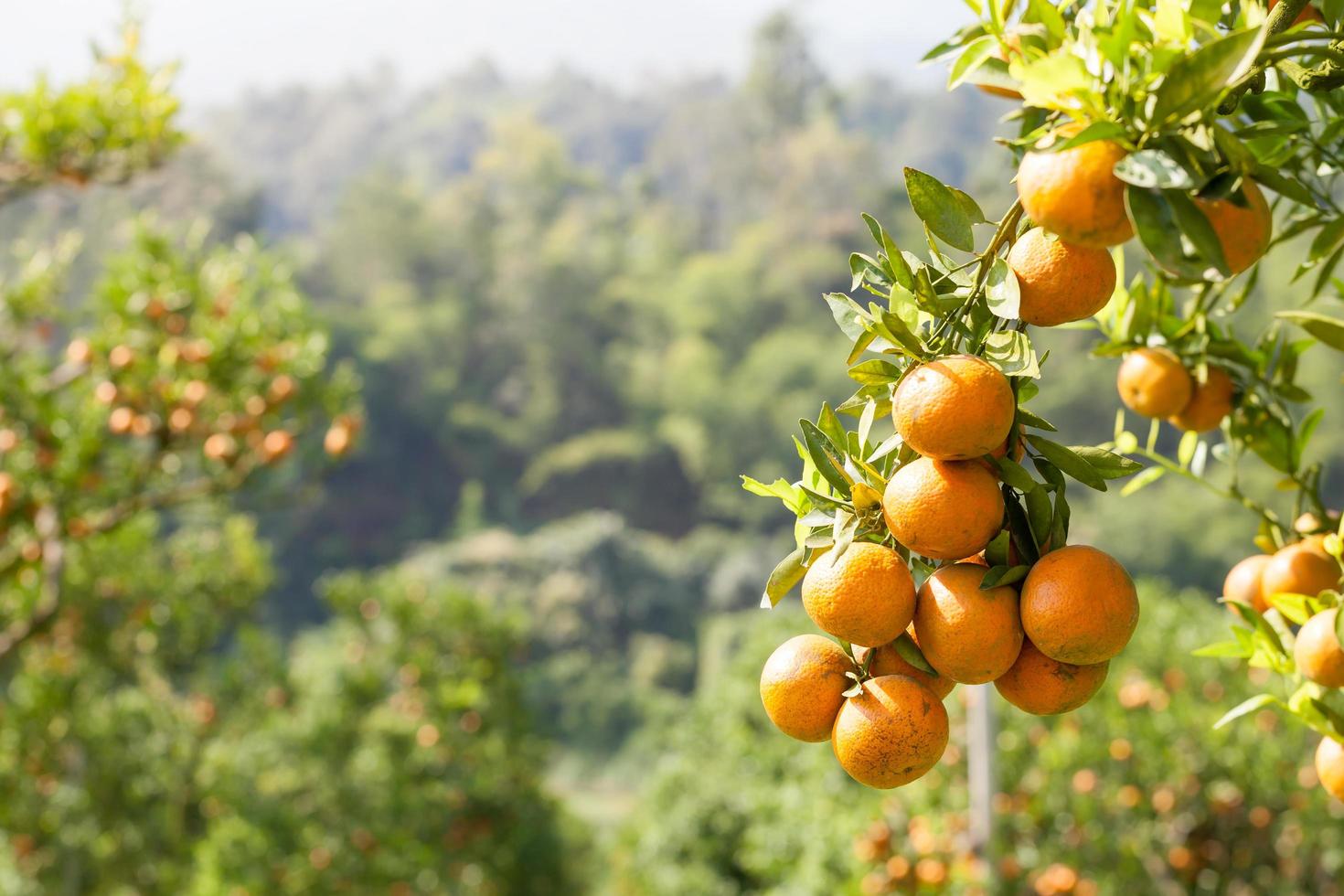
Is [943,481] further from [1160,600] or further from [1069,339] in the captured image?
[1069,339]

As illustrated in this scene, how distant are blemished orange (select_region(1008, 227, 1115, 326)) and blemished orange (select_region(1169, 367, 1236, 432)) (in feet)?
1.20

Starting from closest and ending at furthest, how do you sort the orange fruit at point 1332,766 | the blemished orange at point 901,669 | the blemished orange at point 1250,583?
the blemished orange at point 901,669 → the orange fruit at point 1332,766 → the blemished orange at point 1250,583

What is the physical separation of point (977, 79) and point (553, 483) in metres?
23.0

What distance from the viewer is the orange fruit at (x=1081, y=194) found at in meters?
0.39

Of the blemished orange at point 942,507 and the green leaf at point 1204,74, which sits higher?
the green leaf at point 1204,74

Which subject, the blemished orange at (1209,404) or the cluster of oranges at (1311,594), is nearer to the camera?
the cluster of oranges at (1311,594)

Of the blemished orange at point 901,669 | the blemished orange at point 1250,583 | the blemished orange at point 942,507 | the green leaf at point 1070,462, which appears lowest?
the blemished orange at point 1250,583

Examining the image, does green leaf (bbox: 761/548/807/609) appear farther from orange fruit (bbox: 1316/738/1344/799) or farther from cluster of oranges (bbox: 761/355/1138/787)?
orange fruit (bbox: 1316/738/1344/799)

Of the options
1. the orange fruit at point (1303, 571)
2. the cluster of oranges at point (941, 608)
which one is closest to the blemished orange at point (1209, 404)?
the orange fruit at point (1303, 571)

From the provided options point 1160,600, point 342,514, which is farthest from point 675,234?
point 1160,600

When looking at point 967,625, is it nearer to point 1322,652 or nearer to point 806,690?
point 806,690

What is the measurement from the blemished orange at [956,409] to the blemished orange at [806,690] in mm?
112

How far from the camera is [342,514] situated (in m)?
22.1

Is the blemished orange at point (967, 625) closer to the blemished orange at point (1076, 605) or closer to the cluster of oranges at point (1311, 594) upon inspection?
the blemished orange at point (1076, 605)
